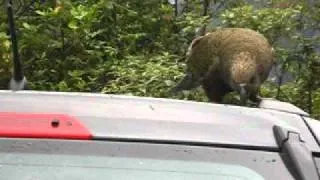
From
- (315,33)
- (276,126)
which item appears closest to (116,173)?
(276,126)

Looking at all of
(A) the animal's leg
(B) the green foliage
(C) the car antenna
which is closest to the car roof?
(C) the car antenna

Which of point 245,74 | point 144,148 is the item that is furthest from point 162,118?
point 245,74

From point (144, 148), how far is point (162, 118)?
0.68 ft

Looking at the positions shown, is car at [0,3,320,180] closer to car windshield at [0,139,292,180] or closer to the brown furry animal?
car windshield at [0,139,292,180]

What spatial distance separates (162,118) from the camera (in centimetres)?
201

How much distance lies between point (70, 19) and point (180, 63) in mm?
915

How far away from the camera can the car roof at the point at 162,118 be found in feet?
6.14

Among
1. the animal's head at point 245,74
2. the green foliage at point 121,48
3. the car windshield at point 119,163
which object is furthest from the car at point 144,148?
the green foliage at point 121,48

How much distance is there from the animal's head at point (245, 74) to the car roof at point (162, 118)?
9.49ft

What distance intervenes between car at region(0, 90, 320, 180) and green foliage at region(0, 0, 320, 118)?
382 cm

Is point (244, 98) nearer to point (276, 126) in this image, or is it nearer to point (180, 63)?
point (180, 63)

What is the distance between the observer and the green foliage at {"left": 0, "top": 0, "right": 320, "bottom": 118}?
607 cm

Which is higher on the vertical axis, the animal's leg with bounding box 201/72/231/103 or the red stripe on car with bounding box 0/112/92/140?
the red stripe on car with bounding box 0/112/92/140

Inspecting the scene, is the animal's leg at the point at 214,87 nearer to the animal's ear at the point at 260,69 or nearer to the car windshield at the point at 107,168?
the animal's ear at the point at 260,69
